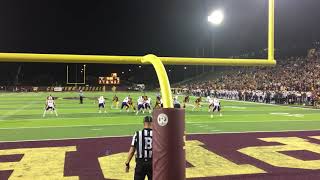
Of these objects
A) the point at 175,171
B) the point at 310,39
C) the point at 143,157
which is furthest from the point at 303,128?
the point at 310,39

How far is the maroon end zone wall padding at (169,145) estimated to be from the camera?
365 centimetres

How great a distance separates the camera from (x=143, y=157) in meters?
5.15

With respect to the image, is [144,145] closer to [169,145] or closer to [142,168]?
[142,168]

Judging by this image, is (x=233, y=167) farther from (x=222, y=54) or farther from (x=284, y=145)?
(x=222, y=54)

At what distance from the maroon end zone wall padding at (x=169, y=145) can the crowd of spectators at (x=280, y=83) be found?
25865mm

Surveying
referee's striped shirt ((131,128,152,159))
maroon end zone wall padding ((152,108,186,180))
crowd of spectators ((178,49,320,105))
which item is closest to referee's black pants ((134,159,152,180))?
referee's striped shirt ((131,128,152,159))

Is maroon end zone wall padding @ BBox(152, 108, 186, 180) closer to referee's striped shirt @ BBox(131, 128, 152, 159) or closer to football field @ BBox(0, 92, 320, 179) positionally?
referee's striped shirt @ BBox(131, 128, 152, 159)

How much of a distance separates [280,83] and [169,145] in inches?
1421

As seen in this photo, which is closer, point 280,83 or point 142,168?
point 142,168

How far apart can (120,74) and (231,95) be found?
2838 inches

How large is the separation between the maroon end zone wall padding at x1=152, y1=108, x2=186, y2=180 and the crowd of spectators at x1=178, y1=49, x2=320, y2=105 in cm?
2586

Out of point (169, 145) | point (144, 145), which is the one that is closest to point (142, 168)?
point (144, 145)

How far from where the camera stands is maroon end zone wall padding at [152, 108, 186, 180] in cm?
365

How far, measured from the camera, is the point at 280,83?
3781cm
